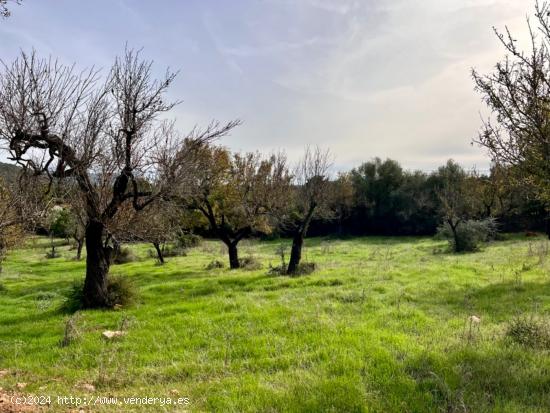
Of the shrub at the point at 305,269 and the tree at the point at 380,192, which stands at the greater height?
the tree at the point at 380,192

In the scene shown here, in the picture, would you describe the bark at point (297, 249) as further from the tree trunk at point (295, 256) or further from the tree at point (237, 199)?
the tree at point (237, 199)

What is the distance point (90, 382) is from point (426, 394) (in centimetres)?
478

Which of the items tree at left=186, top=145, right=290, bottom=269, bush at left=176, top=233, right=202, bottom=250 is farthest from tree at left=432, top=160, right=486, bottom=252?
bush at left=176, top=233, right=202, bottom=250

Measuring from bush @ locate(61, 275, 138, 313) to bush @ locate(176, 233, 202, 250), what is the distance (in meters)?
20.0

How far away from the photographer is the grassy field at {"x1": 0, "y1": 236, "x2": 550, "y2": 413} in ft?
18.2

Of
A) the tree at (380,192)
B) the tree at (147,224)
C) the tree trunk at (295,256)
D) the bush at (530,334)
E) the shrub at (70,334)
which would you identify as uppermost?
the tree at (380,192)

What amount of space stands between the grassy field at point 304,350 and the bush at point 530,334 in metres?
0.22

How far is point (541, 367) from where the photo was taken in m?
6.31

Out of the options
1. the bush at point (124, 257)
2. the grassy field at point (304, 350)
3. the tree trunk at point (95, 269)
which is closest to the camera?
the grassy field at point (304, 350)

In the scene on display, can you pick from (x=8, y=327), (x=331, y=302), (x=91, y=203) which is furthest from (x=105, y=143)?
(x=331, y=302)

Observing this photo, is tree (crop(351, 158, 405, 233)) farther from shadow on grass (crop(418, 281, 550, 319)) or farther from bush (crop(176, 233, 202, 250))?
shadow on grass (crop(418, 281, 550, 319))

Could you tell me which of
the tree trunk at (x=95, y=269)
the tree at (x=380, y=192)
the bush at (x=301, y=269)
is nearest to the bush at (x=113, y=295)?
the tree trunk at (x=95, y=269)

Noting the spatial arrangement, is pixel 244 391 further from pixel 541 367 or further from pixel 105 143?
pixel 105 143

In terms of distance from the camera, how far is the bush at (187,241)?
35.8 m
